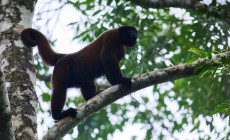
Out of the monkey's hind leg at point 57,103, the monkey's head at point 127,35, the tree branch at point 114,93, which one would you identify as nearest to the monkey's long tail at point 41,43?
the monkey's hind leg at point 57,103

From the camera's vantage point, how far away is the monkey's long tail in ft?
14.1

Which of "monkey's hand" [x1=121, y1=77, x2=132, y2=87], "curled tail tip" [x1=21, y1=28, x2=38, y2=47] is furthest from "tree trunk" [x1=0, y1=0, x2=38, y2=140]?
"monkey's hand" [x1=121, y1=77, x2=132, y2=87]

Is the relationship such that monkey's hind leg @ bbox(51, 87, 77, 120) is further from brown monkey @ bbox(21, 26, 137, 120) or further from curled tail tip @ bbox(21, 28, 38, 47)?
curled tail tip @ bbox(21, 28, 38, 47)

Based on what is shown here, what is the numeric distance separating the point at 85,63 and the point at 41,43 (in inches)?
36.7

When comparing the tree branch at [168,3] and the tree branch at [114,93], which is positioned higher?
the tree branch at [168,3]

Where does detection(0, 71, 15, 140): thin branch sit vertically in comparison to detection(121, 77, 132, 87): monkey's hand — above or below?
above

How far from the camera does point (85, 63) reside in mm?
5645

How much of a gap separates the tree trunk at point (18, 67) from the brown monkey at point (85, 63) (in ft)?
0.77

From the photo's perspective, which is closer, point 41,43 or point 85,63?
point 41,43

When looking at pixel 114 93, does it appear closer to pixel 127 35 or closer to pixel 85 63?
pixel 85 63

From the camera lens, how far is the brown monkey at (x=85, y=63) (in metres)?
4.88

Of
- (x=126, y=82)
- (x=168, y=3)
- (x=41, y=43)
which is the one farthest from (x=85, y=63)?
(x=168, y=3)

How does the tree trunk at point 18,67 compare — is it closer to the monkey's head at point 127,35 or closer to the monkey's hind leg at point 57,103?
the monkey's hind leg at point 57,103

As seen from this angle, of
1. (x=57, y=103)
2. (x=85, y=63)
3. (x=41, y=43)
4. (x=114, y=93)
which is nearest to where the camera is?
(x=114, y=93)
